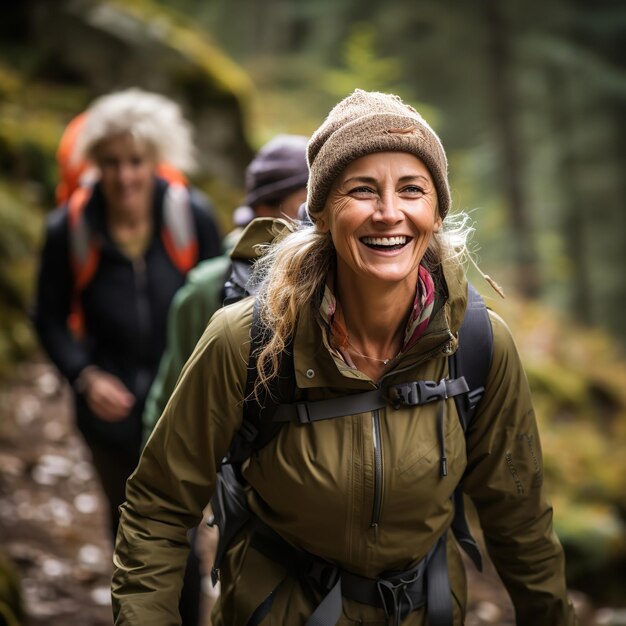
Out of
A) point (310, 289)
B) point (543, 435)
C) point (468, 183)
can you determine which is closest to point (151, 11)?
point (543, 435)

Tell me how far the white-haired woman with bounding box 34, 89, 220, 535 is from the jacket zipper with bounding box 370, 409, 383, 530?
7.50ft

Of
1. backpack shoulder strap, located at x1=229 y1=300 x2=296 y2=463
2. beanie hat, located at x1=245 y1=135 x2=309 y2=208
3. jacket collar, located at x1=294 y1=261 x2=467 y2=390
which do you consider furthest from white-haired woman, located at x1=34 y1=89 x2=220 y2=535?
jacket collar, located at x1=294 y1=261 x2=467 y2=390

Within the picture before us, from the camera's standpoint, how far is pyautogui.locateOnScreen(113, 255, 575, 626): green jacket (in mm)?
2404

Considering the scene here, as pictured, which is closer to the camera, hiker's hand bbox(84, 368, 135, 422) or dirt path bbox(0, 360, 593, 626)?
hiker's hand bbox(84, 368, 135, 422)

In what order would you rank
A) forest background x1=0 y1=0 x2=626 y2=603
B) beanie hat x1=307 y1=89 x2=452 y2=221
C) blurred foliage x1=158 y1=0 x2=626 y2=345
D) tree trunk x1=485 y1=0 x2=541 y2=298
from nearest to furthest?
beanie hat x1=307 y1=89 x2=452 y2=221 → forest background x1=0 y1=0 x2=626 y2=603 → tree trunk x1=485 y1=0 x2=541 y2=298 → blurred foliage x1=158 y1=0 x2=626 y2=345

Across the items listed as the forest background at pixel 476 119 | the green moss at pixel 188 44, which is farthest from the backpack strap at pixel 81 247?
the green moss at pixel 188 44

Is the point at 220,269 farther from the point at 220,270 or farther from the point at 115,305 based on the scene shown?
the point at 115,305

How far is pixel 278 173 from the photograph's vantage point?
3691mm

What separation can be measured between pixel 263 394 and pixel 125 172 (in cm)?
243

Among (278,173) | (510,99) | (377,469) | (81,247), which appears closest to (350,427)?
(377,469)

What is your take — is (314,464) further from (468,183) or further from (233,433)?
(468,183)

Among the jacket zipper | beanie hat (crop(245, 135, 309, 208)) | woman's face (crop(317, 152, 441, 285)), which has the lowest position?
the jacket zipper

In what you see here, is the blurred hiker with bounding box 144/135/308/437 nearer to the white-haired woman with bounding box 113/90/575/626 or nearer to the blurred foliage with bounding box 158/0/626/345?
the white-haired woman with bounding box 113/90/575/626

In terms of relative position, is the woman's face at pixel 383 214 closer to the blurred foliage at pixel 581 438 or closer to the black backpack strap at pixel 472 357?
the black backpack strap at pixel 472 357
